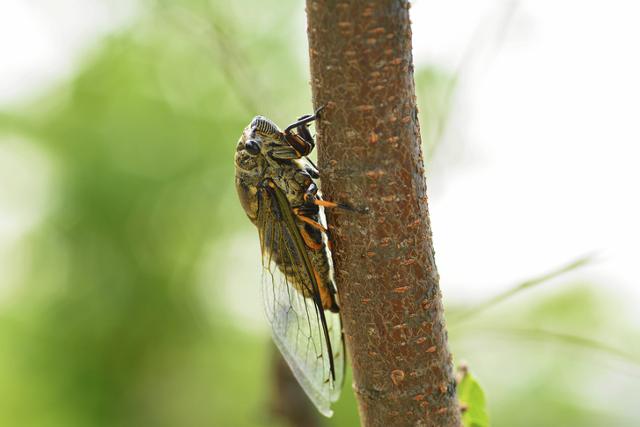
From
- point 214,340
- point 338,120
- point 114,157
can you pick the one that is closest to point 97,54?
point 114,157

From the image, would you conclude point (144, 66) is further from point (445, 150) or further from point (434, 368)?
point (434, 368)

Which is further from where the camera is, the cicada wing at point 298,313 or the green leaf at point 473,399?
the cicada wing at point 298,313

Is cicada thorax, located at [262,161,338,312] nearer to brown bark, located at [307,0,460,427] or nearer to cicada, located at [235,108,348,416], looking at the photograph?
cicada, located at [235,108,348,416]

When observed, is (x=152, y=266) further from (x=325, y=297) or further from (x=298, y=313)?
(x=325, y=297)

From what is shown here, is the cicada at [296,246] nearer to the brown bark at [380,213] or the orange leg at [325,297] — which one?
the orange leg at [325,297]

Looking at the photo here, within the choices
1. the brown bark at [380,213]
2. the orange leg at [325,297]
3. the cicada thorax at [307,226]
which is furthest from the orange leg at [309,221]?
the brown bark at [380,213]

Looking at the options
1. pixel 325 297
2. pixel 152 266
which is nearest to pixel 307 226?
pixel 325 297
